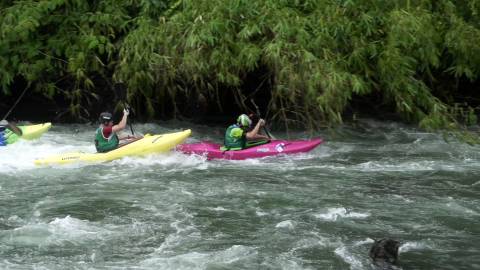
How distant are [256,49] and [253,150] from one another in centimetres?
147

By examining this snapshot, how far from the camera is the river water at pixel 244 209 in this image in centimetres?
632

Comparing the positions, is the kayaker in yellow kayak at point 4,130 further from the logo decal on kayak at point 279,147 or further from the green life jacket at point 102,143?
the logo decal on kayak at point 279,147

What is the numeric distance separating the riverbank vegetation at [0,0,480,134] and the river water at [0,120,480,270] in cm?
84

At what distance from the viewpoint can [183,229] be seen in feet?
23.2

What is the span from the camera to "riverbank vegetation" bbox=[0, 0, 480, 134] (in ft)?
33.2

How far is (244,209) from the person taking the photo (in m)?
7.75

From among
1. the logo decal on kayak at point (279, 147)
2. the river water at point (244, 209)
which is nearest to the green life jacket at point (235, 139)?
the river water at point (244, 209)

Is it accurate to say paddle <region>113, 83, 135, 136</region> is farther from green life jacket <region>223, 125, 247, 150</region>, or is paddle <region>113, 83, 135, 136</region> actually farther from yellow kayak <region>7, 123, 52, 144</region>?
green life jacket <region>223, 125, 247, 150</region>

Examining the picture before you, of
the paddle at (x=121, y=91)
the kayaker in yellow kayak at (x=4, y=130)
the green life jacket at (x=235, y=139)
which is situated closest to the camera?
the green life jacket at (x=235, y=139)

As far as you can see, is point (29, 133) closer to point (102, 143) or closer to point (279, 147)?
point (102, 143)

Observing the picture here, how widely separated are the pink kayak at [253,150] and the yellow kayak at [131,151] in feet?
0.77

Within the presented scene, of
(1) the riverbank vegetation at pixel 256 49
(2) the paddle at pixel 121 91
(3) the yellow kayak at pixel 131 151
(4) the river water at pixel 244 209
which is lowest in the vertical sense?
(4) the river water at pixel 244 209

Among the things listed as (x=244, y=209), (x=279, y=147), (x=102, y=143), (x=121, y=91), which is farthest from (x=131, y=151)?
(x=244, y=209)

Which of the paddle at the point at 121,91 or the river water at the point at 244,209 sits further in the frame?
the paddle at the point at 121,91
